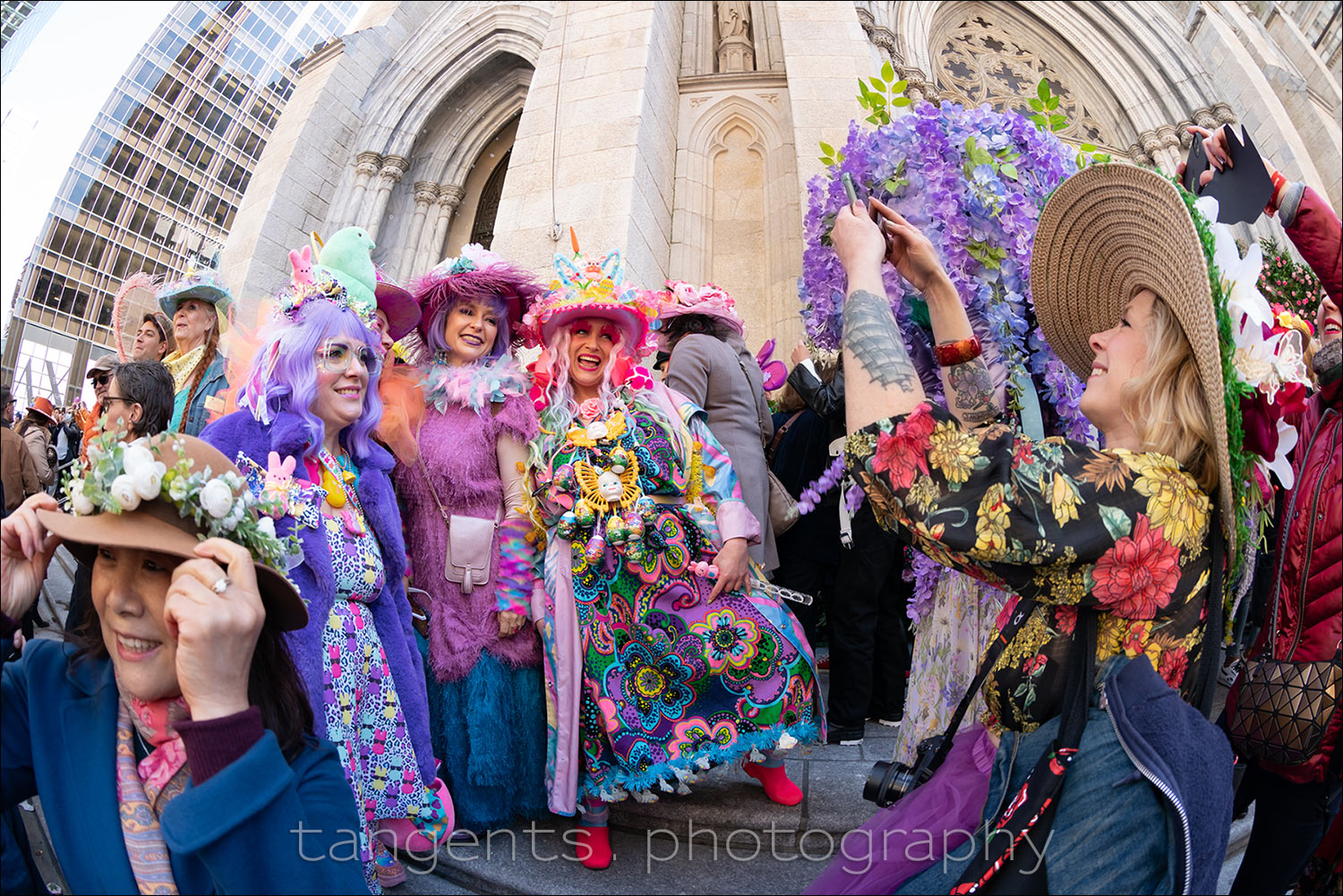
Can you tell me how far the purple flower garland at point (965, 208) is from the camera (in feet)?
7.88

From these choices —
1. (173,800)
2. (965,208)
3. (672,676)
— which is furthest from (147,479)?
(965,208)

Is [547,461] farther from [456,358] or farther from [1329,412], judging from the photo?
[1329,412]

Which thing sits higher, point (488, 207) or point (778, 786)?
point (488, 207)

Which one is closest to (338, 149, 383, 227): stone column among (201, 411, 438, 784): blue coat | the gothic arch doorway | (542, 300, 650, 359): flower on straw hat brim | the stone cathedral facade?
the stone cathedral facade

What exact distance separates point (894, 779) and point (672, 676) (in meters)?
1.33

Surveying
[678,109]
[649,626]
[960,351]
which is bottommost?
[649,626]

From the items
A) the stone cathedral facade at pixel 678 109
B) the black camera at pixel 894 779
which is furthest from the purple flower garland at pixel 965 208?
the stone cathedral facade at pixel 678 109

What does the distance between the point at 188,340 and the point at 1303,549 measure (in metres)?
5.07

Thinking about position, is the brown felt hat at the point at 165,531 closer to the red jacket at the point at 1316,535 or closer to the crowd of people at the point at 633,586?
the crowd of people at the point at 633,586

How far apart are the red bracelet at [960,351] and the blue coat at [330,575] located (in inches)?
72.2

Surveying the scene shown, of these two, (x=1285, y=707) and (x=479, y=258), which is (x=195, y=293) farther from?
(x=1285, y=707)

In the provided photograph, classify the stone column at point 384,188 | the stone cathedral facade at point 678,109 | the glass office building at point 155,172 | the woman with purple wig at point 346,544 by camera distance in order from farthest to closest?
1. the glass office building at point 155,172
2. the stone column at point 384,188
3. the stone cathedral facade at point 678,109
4. the woman with purple wig at point 346,544

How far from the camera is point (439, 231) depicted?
12273mm

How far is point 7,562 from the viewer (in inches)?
60.6
